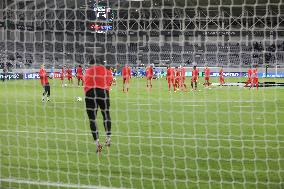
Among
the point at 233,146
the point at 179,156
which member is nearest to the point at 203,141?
the point at 233,146

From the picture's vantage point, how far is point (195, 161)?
8289 mm

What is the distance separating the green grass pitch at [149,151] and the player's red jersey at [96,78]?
113cm

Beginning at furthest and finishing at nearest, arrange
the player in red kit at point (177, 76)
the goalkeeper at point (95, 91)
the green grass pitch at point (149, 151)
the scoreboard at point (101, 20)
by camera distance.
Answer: the player in red kit at point (177, 76), the scoreboard at point (101, 20), the goalkeeper at point (95, 91), the green grass pitch at point (149, 151)

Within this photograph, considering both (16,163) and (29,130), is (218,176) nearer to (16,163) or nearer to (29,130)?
(16,163)

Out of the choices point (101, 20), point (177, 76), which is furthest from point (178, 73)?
point (101, 20)

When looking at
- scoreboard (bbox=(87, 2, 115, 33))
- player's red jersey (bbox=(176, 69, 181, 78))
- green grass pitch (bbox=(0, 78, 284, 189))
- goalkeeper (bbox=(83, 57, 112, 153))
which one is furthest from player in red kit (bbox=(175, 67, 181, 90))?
goalkeeper (bbox=(83, 57, 112, 153))

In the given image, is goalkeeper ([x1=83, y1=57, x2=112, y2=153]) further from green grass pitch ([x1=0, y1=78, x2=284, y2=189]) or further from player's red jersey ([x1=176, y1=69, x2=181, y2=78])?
player's red jersey ([x1=176, y1=69, x2=181, y2=78])

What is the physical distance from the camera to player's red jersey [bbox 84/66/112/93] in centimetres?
908

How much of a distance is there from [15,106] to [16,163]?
447 inches

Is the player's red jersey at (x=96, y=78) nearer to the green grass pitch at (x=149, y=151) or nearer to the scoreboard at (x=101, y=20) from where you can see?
the green grass pitch at (x=149, y=151)

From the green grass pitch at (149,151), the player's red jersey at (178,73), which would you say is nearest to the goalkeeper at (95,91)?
the green grass pitch at (149,151)

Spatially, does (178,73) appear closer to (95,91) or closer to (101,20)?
(101,20)

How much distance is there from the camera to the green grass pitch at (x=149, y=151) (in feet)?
23.2

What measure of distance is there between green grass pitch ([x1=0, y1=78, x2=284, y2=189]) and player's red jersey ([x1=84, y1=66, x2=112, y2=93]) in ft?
3.72
